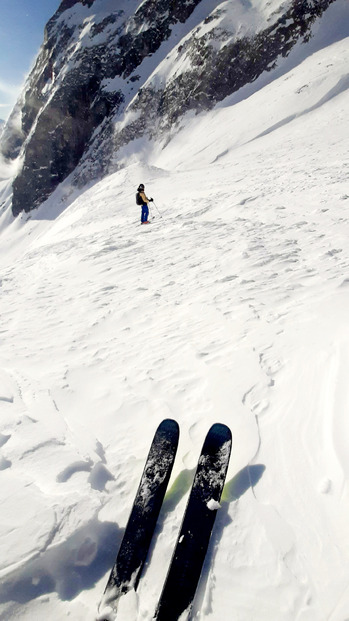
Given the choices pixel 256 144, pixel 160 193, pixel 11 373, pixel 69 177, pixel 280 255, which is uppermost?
pixel 69 177

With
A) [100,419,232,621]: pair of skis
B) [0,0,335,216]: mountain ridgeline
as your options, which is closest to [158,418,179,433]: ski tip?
[100,419,232,621]: pair of skis

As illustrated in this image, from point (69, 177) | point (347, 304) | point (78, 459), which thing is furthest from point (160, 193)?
point (69, 177)

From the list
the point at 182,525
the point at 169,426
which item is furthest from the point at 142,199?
the point at 182,525

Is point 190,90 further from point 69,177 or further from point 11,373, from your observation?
point 11,373

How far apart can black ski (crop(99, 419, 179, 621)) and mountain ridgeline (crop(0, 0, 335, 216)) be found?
129ft

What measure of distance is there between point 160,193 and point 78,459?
1391 centimetres

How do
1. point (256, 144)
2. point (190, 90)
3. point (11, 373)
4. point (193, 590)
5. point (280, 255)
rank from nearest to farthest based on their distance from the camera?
point (193, 590) < point (11, 373) < point (280, 255) < point (256, 144) < point (190, 90)

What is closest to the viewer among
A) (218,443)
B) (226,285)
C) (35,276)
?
(218,443)

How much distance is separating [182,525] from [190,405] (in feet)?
4.26

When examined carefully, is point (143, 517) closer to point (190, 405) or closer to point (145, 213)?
point (190, 405)

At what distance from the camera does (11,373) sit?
14.5ft

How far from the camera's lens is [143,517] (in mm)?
2432

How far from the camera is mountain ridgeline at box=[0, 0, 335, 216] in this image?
3412 cm

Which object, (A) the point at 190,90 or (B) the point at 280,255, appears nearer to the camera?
(B) the point at 280,255
